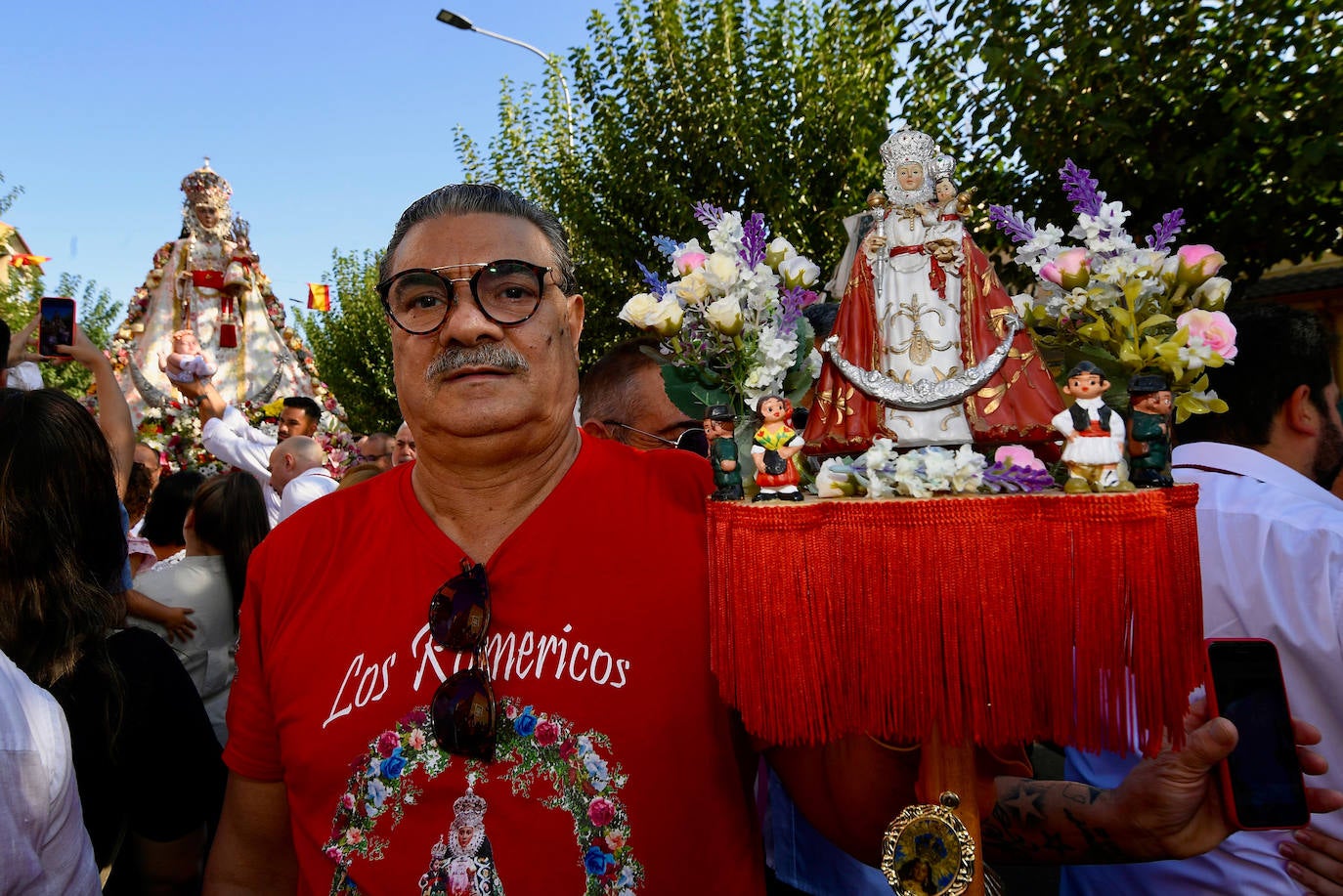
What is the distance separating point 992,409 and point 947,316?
0.21 meters

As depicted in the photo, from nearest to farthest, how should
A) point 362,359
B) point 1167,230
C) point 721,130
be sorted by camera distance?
point 1167,230 < point 721,130 < point 362,359

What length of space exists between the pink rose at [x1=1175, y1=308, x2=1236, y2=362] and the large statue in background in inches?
409

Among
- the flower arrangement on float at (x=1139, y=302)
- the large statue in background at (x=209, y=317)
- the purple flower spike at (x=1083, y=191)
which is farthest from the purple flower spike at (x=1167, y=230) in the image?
the large statue in background at (x=209, y=317)

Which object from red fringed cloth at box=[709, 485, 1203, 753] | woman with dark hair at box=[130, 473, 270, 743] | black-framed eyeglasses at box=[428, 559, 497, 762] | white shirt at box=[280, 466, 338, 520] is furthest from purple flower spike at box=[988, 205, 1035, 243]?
white shirt at box=[280, 466, 338, 520]

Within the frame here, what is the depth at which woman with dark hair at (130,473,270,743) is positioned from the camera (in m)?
3.87

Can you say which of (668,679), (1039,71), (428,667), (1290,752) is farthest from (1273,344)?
(1039,71)

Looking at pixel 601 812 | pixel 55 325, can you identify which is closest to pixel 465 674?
pixel 601 812

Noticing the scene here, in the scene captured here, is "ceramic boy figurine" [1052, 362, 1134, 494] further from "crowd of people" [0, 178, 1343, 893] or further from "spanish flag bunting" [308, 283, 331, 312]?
"spanish flag bunting" [308, 283, 331, 312]

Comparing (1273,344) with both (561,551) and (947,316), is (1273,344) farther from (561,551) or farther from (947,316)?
(561,551)

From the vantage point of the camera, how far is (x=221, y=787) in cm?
229

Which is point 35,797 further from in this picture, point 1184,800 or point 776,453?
point 1184,800

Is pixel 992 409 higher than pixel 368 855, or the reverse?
pixel 992 409

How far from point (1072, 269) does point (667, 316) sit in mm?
688

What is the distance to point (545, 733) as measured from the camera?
5.56ft
